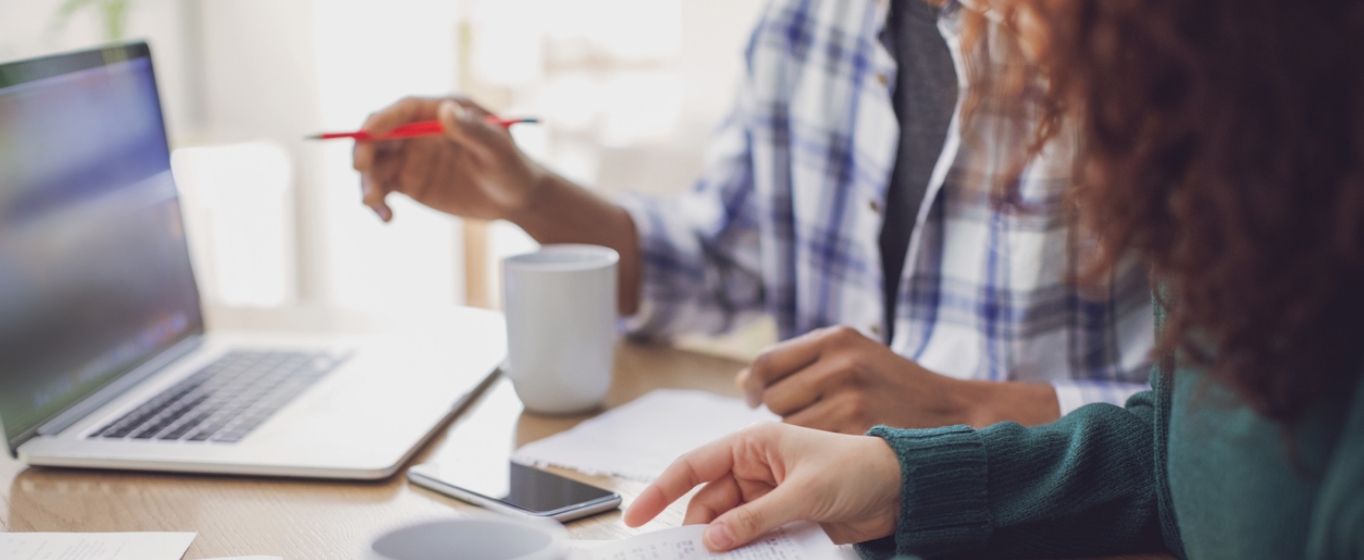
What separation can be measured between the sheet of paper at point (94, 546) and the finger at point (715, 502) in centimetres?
29

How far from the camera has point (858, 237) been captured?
1233 mm

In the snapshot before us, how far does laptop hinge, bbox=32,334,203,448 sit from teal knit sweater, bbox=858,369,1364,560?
22.9 inches

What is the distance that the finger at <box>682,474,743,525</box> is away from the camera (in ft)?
2.01

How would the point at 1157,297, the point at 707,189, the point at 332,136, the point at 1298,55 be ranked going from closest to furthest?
the point at 1298,55 < the point at 1157,297 < the point at 332,136 < the point at 707,189

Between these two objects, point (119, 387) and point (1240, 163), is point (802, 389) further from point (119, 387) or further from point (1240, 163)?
point (119, 387)

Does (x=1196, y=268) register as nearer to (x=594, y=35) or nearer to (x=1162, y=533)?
(x=1162, y=533)

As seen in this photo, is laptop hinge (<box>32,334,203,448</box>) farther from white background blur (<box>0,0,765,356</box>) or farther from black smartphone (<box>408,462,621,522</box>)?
white background blur (<box>0,0,765,356</box>)

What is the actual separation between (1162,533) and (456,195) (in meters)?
0.77

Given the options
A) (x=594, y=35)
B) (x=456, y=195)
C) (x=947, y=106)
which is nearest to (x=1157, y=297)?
(x=947, y=106)

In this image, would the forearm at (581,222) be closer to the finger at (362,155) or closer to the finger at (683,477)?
the finger at (362,155)

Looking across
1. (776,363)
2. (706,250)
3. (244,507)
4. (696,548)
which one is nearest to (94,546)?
(244,507)

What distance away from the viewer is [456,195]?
110cm

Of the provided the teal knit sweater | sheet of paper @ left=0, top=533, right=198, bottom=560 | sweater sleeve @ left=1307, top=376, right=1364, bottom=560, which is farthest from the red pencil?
sweater sleeve @ left=1307, top=376, right=1364, bottom=560

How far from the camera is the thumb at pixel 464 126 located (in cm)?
96
